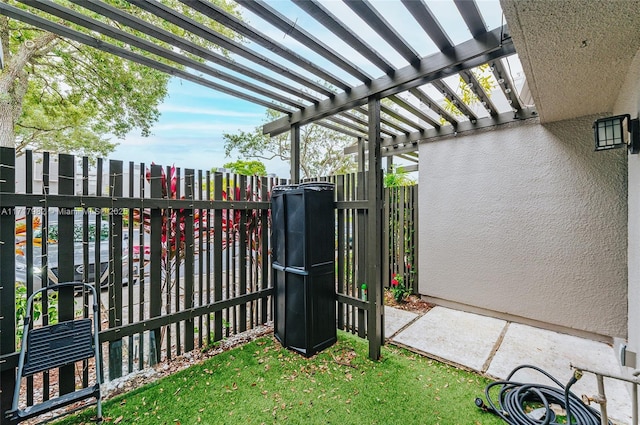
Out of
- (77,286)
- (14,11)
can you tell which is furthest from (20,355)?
(14,11)

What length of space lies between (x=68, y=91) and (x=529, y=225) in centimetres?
1208

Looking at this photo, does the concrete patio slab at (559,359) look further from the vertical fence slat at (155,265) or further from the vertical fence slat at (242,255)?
the vertical fence slat at (155,265)

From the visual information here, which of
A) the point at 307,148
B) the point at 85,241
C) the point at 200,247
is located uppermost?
the point at 307,148

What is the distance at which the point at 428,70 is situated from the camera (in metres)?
2.47

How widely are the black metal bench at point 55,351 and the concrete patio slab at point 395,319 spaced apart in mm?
3019

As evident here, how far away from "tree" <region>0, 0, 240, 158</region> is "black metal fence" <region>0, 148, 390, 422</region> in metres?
5.55

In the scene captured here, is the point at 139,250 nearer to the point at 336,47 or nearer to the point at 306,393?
the point at 306,393

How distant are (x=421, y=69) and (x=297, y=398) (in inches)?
125

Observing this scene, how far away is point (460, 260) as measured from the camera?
4.34 meters

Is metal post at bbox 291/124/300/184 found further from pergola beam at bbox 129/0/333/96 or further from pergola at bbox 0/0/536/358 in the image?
pergola beam at bbox 129/0/333/96

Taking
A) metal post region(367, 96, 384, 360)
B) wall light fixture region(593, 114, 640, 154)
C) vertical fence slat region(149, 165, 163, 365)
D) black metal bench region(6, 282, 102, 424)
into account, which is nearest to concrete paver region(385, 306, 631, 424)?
metal post region(367, 96, 384, 360)

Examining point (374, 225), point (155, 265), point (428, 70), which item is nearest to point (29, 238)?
point (155, 265)

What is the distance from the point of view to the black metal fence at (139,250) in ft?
6.81

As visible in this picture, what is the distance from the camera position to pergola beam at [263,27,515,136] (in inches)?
83.8
